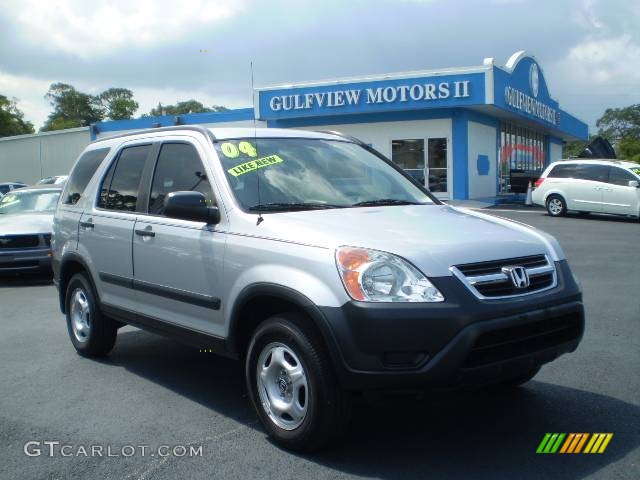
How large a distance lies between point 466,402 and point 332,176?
1.85 metres

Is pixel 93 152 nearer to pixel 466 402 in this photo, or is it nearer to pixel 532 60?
pixel 466 402

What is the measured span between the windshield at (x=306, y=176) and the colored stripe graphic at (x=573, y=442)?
1848mm

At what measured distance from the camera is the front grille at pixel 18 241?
1114 cm

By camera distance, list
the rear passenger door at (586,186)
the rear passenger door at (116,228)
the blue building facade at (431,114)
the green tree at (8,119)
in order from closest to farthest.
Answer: the rear passenger door at (116,228)
the rear passenger door at (586,186)
the blue building facade at (431,114)
the green tree at (8,119)

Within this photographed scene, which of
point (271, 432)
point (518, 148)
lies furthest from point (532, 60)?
point (271, 432)

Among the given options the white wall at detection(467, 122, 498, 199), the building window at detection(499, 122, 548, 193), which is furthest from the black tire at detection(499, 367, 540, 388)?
the building window at detection(499, 122, 548, 193)

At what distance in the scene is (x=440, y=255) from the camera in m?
3.76

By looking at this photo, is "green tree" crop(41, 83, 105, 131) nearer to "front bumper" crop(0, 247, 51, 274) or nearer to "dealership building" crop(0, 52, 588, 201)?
"dealership building" crop(0, 52, 588, 201)

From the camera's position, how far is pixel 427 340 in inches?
142

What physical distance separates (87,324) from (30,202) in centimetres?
741

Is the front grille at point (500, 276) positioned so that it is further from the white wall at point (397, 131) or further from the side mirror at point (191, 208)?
the white wall at point (397, 131)

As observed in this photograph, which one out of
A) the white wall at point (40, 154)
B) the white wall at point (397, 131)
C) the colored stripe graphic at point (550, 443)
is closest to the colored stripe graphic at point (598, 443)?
the colored stripe graphic at point (550, 443)

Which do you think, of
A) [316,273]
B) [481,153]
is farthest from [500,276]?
[481,153]

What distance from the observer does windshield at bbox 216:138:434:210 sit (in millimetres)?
4688
